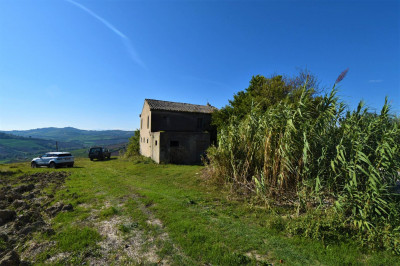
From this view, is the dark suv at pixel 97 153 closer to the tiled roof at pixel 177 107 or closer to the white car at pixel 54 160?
the white car at pixel 54 160

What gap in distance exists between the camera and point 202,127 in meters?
22.9

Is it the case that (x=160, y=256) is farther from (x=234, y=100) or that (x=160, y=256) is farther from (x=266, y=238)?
(x=234, y=100)

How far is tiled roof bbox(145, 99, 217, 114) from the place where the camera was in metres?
20.5

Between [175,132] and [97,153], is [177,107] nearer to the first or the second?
[175,132]

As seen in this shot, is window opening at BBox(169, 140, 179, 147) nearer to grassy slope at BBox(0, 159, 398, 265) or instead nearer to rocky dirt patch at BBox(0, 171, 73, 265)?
grassy slope at BBox(0, 159, 398, 265)

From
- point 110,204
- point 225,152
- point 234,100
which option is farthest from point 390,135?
point 234,100

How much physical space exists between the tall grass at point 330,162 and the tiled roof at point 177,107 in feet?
47.9


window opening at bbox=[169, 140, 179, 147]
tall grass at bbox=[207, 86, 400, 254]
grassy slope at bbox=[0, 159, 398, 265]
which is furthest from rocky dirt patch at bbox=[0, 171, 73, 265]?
window opening at bbox=[169, 140, 179, 147]

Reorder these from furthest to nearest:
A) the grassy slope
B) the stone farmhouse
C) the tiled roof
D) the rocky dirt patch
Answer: the tiled roof < the stone farmhouse < the rocky dirt patch < the grassy slope

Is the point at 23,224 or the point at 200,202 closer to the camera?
the point at 23,224

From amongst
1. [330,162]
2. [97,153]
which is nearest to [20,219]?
[330,162]

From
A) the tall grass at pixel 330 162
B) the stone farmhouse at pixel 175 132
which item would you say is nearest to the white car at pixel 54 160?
the stone farmhouse at pixel 175 132

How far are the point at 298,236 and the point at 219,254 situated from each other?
2029 millimetres

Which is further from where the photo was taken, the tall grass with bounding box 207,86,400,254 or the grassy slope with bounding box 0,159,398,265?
the tall grass with bounding box 207,86,400,254
